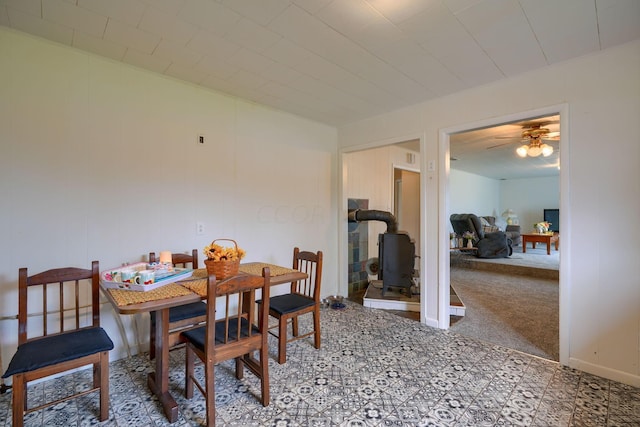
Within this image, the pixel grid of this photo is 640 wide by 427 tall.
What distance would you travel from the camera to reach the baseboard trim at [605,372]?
203cm

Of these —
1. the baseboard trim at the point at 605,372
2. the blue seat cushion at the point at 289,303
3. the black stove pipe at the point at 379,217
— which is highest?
the black stove pipe at the point at 379,217

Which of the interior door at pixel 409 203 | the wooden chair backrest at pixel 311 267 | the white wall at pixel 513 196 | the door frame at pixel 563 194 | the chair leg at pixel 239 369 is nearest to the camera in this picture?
the chair leg at pixel 239 369

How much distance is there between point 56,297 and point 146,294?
995mm

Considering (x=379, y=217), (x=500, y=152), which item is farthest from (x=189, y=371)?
(x=500, y=152)

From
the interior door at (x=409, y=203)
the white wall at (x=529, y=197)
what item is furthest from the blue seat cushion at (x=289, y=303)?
the white wall at (x=529, y=197)

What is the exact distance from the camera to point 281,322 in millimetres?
2336

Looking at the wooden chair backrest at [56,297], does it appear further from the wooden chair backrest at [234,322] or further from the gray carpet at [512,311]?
the gray carpet at [512,311]

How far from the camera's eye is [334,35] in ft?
6.50

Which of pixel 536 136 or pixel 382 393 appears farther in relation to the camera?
pixel 536 136

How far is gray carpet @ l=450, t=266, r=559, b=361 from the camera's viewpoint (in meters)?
2.75

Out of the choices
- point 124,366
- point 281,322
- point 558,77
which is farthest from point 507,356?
point 124,366

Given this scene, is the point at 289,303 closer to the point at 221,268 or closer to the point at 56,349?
the point at 221,268

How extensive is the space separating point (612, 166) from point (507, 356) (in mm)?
1684

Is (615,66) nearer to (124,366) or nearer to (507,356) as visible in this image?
(507,356)
